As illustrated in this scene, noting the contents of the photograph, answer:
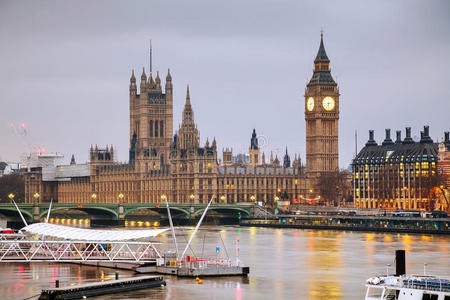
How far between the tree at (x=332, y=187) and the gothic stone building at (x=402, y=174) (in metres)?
2.71

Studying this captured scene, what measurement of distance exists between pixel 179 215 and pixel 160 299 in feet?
312

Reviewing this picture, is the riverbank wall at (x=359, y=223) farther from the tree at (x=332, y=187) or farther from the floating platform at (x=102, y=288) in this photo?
the floating platform at (x=102, y=288)

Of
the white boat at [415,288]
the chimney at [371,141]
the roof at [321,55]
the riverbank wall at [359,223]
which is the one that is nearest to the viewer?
the white boat at [415,288]

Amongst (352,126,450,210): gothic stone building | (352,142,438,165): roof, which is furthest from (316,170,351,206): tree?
(352,142,438,165): roof

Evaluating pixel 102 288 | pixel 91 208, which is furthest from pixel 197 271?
pixel 91 208

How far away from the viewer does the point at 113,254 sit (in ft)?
231

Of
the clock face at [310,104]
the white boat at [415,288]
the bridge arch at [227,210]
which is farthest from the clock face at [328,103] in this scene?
the white boat at [415,288]

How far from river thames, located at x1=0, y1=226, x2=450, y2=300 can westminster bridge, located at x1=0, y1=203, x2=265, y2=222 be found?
3031cm

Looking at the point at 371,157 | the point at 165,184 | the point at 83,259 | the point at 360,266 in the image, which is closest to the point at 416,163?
the point at 371,157

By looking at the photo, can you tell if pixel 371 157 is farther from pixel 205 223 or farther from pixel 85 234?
pixel 85 234

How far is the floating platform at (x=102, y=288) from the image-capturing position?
49656 mm

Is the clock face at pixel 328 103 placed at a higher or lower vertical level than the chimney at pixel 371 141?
higher

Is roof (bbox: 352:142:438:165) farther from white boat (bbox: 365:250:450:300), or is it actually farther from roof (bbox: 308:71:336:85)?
white boat (bbox: 365:250:450:300)

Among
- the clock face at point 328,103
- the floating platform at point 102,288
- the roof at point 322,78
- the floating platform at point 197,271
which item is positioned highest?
the roof at point 322,78
